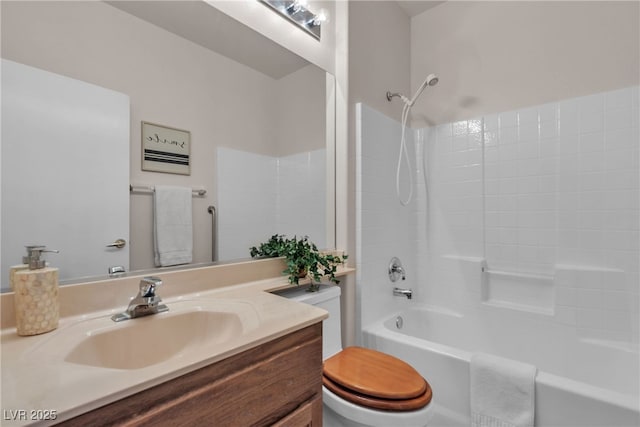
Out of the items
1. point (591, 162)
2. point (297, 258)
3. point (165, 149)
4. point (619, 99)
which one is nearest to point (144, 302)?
point (165, 149)

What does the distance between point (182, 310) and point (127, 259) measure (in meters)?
0.26

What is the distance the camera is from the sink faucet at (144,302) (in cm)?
79

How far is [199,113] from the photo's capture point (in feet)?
3.54

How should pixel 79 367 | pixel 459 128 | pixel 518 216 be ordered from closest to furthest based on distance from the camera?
pixel 79 367
pixel 518 216
pixel 459 128

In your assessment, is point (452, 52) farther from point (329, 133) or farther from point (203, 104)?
point (203, 104)

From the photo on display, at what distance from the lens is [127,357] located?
0.73m

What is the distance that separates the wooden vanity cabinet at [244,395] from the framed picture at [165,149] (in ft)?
2.22

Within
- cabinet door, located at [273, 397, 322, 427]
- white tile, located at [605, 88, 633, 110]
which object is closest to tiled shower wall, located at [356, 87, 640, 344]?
white tile, located at [605, 88, 633, 110]

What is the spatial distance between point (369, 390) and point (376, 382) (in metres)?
0.06

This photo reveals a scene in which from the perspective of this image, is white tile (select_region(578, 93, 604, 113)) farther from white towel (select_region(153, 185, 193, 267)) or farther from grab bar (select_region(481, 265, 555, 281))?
white towel (select_region(153, 185, 193, 267))

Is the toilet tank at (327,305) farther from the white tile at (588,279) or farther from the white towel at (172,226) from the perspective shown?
the white tile at (588,279)

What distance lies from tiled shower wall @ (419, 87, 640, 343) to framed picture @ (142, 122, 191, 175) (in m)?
1.66

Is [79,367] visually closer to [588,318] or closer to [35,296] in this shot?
[35,296]

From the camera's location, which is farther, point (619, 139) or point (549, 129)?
point (549, 129)
